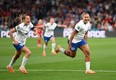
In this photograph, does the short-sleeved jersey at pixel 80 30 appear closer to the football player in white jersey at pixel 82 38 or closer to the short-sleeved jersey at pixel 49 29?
the football player in white jersey at pixel 82 38

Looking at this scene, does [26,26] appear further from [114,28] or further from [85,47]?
[114,28]

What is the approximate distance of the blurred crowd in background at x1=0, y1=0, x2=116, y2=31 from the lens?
46.9 meters

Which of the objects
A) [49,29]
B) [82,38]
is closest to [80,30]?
[82,38]

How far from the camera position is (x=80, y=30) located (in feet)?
52.1

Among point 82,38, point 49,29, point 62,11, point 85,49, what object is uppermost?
point 82,38

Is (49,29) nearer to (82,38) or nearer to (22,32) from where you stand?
(22,32)

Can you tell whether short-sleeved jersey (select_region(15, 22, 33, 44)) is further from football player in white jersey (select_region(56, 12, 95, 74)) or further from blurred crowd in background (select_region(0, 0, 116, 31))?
blurred crowd in background (select_region(0, 0, 116, 31))

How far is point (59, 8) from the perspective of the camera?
49.9 metres

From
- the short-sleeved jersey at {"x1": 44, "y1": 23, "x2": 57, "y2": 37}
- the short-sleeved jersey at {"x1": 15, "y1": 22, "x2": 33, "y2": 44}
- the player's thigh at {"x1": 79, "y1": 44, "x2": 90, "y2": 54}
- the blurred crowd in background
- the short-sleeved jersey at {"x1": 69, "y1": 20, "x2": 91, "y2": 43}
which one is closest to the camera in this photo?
the short-sleeved jersey at {"x1": 69, "y1": 20, "x2": 91, "y2": 43}

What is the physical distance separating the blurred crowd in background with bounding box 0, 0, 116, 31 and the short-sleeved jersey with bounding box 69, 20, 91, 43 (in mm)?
30003

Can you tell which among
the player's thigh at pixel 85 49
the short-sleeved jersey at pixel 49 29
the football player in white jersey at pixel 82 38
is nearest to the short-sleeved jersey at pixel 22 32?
the football player in white jersey at pixel 82 38

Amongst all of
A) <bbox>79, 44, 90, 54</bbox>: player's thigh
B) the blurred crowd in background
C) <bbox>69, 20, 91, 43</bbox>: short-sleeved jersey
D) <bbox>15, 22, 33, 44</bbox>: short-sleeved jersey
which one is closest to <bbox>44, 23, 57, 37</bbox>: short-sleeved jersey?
<bbox>15, 22, 33, 44</bbox>: short-sleeved jersey

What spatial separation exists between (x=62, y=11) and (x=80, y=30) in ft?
111

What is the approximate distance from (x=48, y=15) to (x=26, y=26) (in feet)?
109
